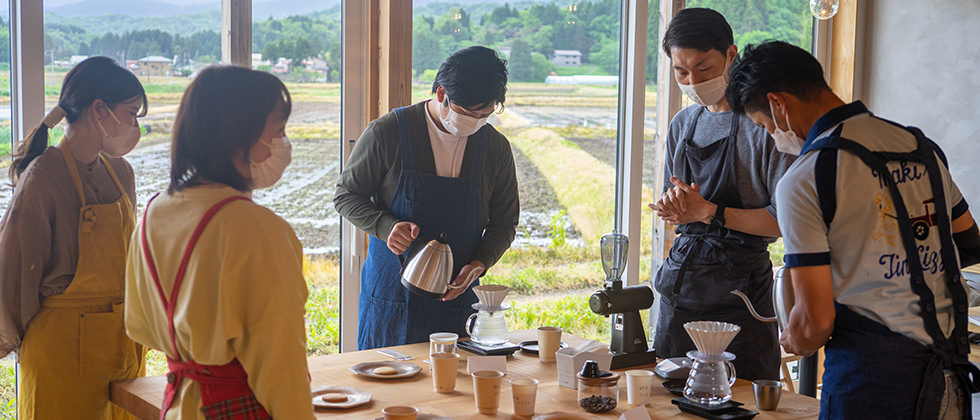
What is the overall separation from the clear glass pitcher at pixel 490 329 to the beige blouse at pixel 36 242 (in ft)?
3.89

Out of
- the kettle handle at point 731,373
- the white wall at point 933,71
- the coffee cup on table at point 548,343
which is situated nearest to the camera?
the kettle handle at point 731,373

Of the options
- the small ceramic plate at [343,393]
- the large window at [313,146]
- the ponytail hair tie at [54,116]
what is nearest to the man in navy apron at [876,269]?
the small ceramic plate at [343,393]

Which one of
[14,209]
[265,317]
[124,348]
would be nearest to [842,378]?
[265,317]

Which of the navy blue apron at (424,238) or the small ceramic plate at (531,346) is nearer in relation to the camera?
the small ceramic plate at (531,346)

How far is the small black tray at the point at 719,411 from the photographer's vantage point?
198 cm

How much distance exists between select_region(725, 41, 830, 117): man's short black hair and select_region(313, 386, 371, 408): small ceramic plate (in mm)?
1154

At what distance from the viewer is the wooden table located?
2027 mm

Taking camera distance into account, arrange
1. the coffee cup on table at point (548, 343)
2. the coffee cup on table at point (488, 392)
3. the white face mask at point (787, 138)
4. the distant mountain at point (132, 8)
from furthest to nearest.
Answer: the distant mountain at point (132, 8)
the coffee cup on table at point (548, 343)
the coffee cup on table at point (488, 392)
the white face mask at point (787, 138)

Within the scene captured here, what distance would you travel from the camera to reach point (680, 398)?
214 cm

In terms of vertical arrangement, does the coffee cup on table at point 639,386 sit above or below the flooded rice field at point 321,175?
below

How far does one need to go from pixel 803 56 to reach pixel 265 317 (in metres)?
1.26

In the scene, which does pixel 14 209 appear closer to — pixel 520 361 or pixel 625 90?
pixel 520 361

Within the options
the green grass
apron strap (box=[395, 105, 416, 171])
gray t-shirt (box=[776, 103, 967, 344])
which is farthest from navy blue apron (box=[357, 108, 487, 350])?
the green grass

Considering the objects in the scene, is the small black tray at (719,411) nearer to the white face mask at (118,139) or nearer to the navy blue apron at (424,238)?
the navy blue apron at (424,238)
